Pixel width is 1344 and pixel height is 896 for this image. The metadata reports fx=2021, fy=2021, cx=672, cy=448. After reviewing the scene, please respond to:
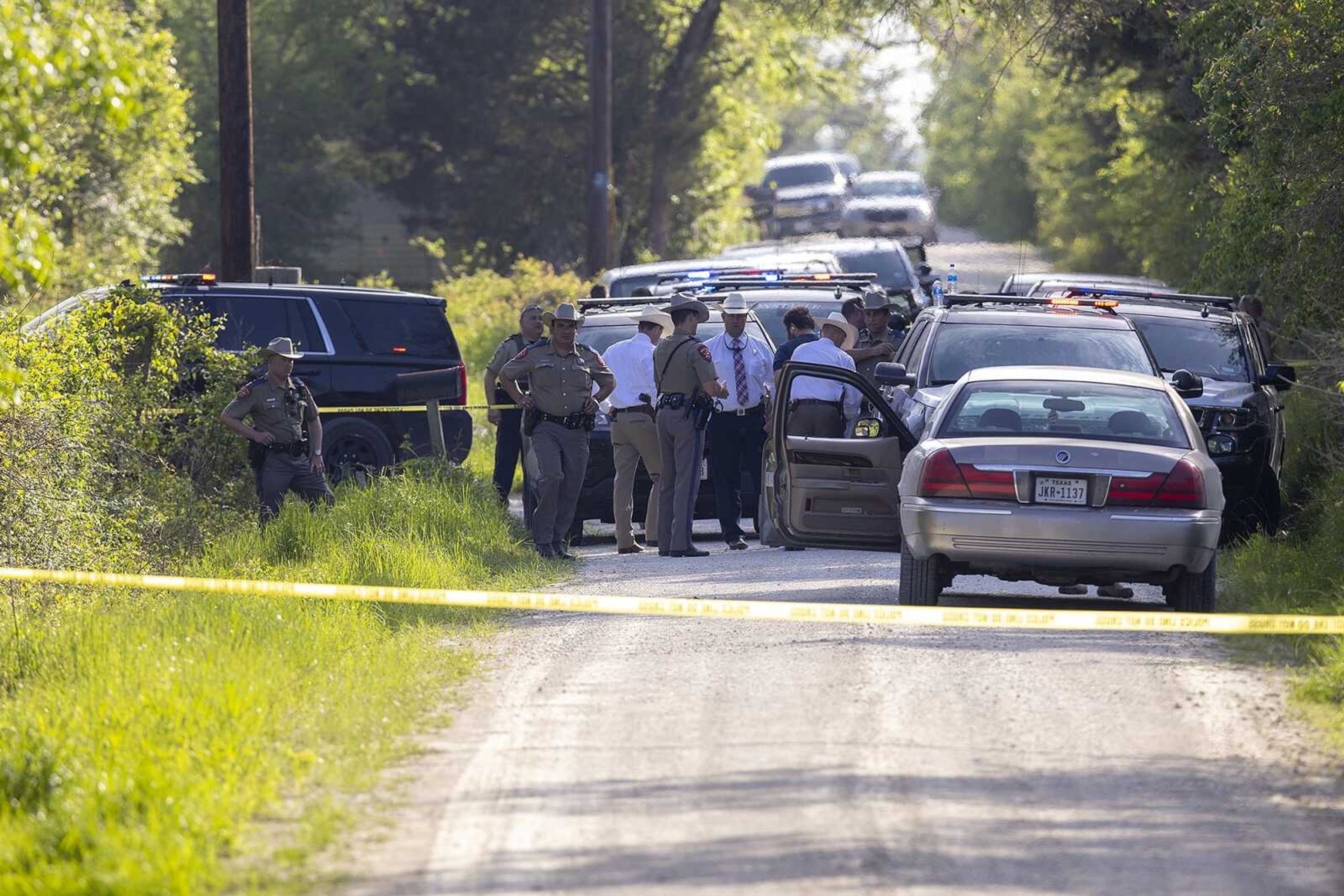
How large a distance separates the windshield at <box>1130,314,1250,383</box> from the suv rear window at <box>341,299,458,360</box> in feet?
18.8

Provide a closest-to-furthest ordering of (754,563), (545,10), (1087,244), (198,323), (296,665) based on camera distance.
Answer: (296,665)
(754,563)
(198,323)
(545,10)
(1087,244)

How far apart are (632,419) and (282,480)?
96.7 inches

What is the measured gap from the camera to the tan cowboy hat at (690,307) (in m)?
13.6

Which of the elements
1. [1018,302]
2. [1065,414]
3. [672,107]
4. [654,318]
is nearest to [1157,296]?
[1018,302]

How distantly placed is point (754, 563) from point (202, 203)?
99.6ft

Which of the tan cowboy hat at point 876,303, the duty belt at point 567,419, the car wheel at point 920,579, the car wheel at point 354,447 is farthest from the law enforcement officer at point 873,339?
the car wheel at point 920,579

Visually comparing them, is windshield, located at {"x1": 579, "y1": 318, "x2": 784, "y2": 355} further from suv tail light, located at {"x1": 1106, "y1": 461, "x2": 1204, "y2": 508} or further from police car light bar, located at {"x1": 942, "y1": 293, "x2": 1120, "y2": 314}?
suv tail light, located at {"x1": 1106, "y1": 461, "x2": 1204, "y2": 508}

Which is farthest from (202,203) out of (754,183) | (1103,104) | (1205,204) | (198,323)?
(198,323)

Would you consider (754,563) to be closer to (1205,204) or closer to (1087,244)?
(1205,204)

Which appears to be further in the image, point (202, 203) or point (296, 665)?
point (202, 203)

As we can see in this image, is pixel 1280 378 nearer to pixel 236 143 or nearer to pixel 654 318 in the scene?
pixel 654 318

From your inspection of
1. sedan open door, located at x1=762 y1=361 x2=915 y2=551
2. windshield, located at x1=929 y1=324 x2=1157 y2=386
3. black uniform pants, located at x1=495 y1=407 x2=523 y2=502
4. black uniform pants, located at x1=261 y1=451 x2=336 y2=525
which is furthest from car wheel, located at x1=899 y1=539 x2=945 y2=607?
black uniform pants, located at x1=495 y1=407 x2=523 y2=502

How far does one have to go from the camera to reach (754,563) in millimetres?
13328

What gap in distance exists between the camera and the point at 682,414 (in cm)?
1379
